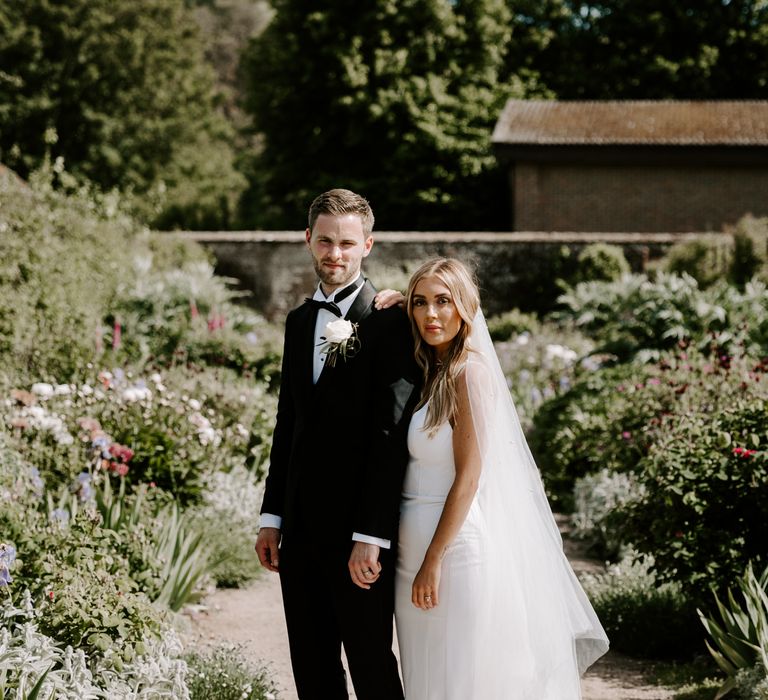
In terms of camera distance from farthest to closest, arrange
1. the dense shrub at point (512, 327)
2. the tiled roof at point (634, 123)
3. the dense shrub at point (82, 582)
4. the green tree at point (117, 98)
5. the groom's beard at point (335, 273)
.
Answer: the green tree at point (117, 98)
the tiled roof at point (634, 123)
the dense shrub at point (512, 327)
the dense shrub at point (82, 582)
the groom's beard at point (335, 273)

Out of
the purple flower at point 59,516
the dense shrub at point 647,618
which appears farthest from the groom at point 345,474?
the dense shrub at point 647,618

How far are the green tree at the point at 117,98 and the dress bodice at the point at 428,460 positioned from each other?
27.0 m

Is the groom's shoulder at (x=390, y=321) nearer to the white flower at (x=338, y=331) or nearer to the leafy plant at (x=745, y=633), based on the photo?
the white flower at (x=338, y=331)

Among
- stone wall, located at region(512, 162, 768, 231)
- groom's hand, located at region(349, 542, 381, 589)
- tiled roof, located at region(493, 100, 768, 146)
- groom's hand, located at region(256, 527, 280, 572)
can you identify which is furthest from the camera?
stone wall, located at region(512, 162, 768, 231)

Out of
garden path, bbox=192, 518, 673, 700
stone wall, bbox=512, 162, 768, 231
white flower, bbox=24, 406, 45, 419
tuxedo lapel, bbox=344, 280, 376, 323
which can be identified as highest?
stone wall, bbox=512, 162, 768, 231

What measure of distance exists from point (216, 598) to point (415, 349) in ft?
10.4

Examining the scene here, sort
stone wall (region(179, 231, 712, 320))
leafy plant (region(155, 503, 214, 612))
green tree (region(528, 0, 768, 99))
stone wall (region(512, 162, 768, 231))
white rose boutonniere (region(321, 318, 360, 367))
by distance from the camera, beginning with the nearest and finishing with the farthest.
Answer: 1. white rose boutonniere (region(321, 318, 360, 367))
2. leafy plant (region(155, 503, 214, 612))
3. stone wall (region(179, 231, 712, 320))
4. stone wall (region(512, 162, 768, 231))
5. green tree (region(528, 0, 768, 99))

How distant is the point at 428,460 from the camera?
296 centimetres

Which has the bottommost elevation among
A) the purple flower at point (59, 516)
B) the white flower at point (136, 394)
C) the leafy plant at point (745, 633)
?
the leafy plant at point (745, 633)

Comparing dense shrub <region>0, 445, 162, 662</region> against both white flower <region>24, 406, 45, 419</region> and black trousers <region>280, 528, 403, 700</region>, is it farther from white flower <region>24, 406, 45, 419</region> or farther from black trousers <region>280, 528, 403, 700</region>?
white flower <region>24, 406, 45, 419</region>

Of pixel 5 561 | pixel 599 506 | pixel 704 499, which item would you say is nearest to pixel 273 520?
pixel 5 561

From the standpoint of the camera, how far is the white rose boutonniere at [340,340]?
293 centimetres

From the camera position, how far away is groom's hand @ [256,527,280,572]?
3.19 m

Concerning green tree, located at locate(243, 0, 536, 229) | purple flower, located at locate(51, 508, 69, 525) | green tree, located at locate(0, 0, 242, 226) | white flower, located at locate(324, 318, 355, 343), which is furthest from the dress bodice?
green tree, located at locate(0, 0, 242, 226)
